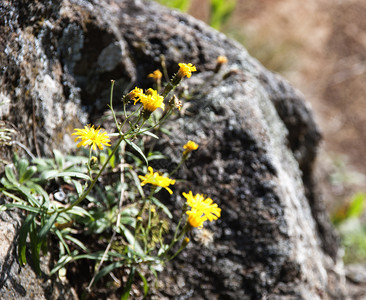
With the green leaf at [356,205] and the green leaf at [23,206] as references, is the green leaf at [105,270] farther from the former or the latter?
the green leaf at [356,205]

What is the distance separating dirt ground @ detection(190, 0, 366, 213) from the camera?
5.62 metres

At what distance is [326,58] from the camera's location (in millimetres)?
6699

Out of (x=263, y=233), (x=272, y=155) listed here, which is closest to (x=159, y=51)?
(x=272, y=155)

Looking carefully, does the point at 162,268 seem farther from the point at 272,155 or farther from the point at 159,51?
the point at 159,51

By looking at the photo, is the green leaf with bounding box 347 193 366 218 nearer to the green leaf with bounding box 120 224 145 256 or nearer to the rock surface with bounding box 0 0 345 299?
the rock surface with bounding box 0 0 345 299

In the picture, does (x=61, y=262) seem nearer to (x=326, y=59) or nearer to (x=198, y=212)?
(x=198, y=212)

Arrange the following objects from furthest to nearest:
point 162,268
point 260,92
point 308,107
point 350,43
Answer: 1. point 350,43
2. point 308,107
3. point 260,92
4. point 162,268

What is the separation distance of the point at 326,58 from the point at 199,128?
5532 millimetres

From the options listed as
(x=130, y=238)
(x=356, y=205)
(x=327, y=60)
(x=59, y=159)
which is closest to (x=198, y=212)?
(x=130, y=238)

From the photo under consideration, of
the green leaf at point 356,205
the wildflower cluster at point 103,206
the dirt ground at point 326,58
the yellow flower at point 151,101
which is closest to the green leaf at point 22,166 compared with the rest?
the wildflower cluster at point 103,206

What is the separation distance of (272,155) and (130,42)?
0.93m

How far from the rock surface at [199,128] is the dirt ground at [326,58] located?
11.8 feet

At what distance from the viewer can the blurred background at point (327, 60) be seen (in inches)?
214

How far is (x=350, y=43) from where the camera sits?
22.4ft
